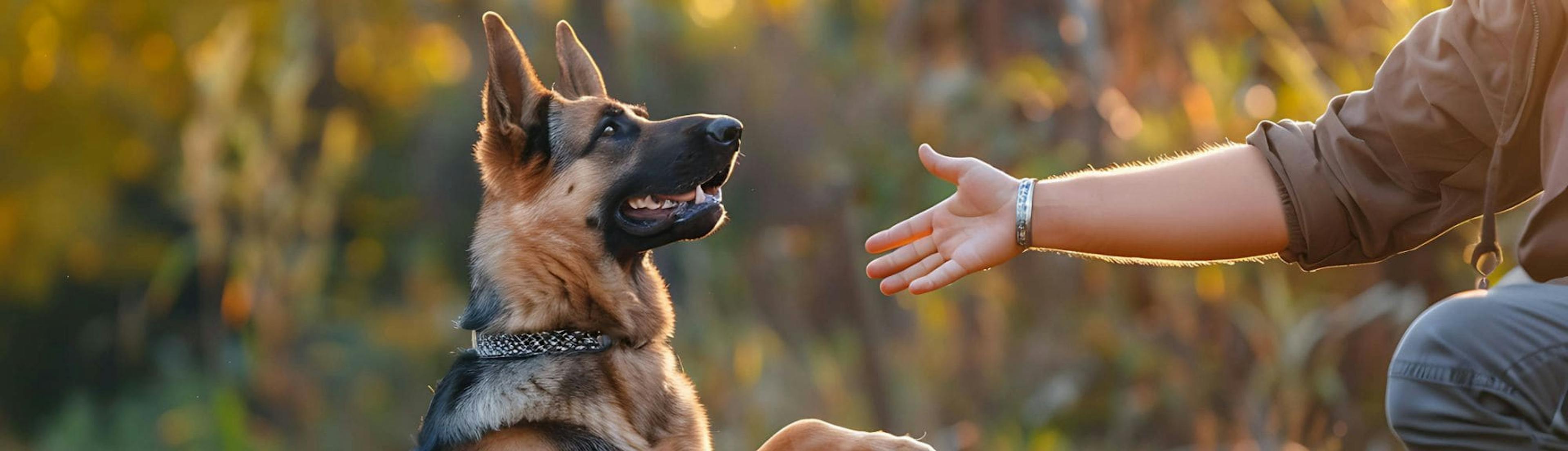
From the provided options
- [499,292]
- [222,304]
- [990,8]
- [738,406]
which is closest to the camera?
[499,292]

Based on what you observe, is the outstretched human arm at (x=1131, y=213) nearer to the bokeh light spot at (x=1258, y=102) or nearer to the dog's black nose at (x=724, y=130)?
the dog's black nose at (x=724, y=130)

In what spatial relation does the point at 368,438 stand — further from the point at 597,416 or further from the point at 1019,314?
the point at 597,416

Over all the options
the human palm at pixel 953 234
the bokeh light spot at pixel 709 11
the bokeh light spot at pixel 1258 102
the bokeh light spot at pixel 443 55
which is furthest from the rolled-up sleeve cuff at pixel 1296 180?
the bokeh light spot at pixel 443 55

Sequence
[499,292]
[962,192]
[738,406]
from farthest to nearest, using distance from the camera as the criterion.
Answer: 1. [738,406]
2. [499,292]
3. [962,192]

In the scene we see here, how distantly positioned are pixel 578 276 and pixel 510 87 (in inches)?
18.4

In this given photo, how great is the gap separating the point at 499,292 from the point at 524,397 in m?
0.32

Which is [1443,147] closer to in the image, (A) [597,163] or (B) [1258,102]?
(A) [597,163]

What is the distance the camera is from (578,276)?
2836 millimetres

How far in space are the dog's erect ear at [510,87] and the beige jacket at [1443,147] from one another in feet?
5.19

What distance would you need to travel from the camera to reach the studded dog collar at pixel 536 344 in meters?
2.69

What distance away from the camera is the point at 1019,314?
611 cm

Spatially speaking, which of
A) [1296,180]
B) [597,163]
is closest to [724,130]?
[597,163]

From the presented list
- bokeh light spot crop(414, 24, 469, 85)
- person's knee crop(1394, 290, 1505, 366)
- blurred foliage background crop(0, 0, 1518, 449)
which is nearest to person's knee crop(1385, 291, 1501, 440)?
person's knee crop(1394, 290, 1505, 366)

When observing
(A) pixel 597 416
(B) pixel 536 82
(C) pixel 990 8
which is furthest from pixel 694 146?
(C) pixel 990 8
